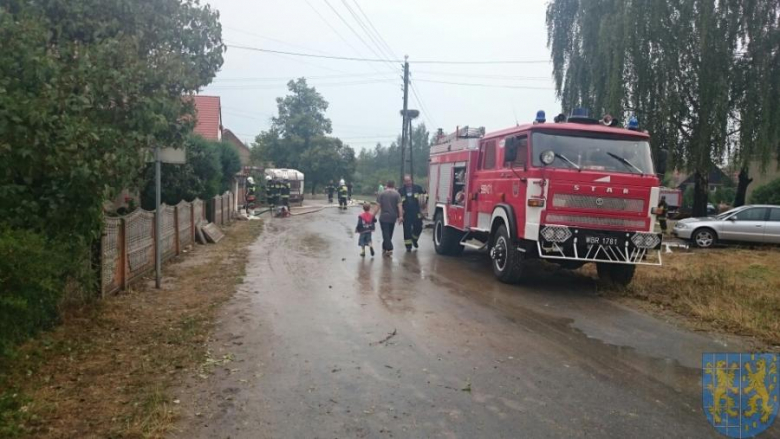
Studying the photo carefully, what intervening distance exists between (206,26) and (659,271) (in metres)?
9.22

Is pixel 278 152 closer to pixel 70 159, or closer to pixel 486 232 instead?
pixel 486 232

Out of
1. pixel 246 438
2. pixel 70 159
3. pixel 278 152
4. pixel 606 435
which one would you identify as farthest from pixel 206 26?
pixel 278 152

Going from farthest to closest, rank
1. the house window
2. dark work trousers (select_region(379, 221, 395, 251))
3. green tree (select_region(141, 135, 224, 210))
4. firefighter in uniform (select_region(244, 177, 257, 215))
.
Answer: firefighter in uniform (select_region(244, 177, 257, 215)) < green tree (select_region(141, 135, 224, 210)) < dark work trousers (select_region(379, 221, 395, 251)) < the house window

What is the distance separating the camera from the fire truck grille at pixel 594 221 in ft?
29.9

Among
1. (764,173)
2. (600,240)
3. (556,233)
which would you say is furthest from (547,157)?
(764,173)

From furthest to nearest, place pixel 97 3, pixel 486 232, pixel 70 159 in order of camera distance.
Result: pixel 486 232, pixel 97 3, pixel 70 159

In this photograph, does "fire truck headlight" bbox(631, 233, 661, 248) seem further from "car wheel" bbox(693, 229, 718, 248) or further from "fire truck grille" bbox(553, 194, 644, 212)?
"car wheel" bbox(693, 229, 718, 248)

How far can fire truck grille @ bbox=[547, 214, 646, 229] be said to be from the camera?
9109mm

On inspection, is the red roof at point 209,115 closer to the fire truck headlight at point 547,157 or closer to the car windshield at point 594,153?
the car windshield at point 594,153

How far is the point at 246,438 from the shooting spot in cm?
394

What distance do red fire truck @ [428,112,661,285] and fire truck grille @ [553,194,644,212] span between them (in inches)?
0.6

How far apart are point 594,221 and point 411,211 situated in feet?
18.8

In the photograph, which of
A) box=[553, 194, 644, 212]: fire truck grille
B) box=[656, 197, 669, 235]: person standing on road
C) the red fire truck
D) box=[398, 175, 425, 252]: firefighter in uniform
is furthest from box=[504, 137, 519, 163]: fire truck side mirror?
box=[398, 175, 425, 252]: firefighter in uniform

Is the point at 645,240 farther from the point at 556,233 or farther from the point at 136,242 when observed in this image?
the point at 136,242
